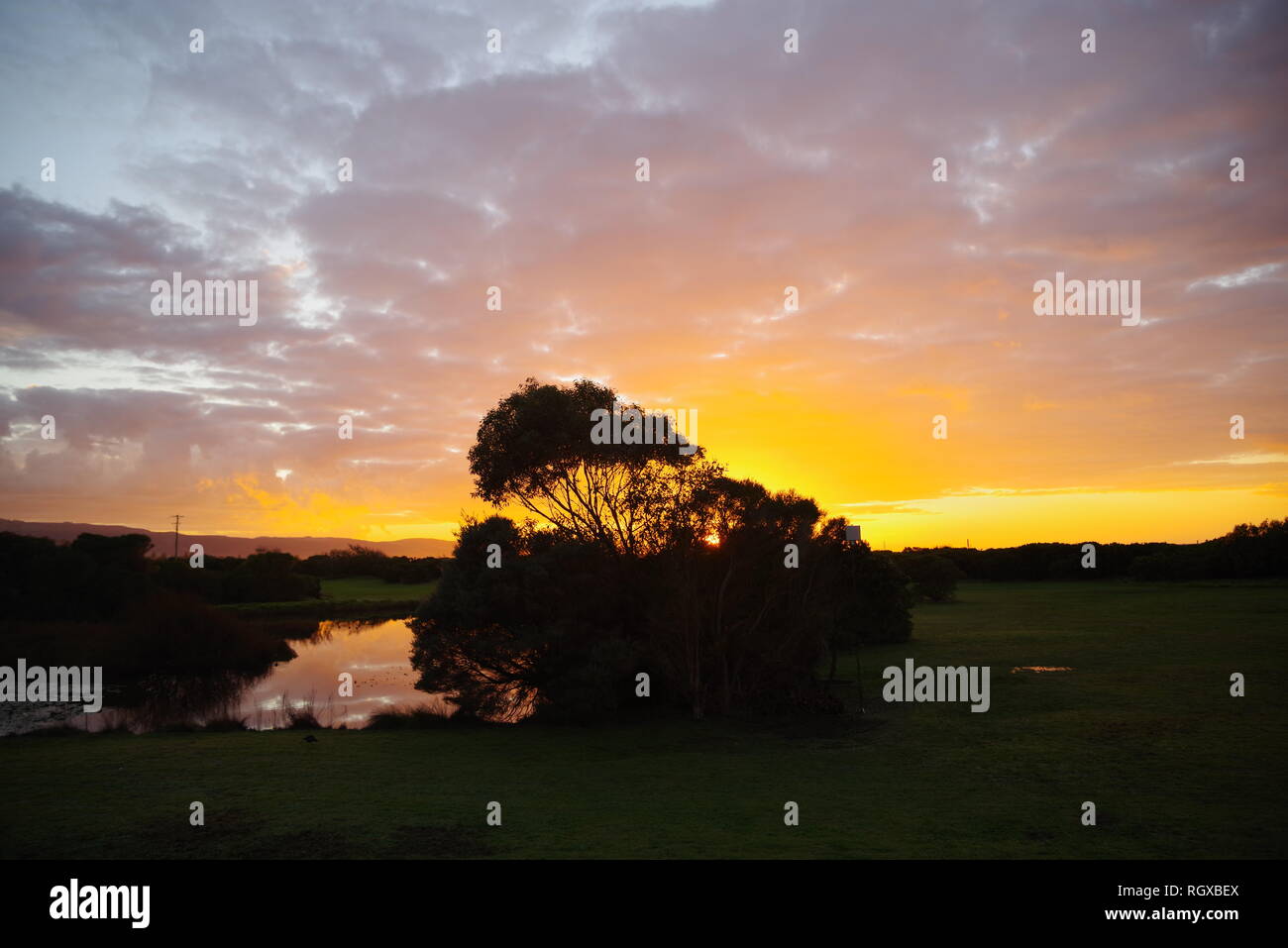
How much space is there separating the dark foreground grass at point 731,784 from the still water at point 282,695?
548cm

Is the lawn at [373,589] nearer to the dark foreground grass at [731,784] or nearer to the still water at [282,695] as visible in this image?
the still water at [282,695]

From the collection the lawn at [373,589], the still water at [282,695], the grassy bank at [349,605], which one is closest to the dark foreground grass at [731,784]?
the still water at [282,695]

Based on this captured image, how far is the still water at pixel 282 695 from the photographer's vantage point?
25484mm

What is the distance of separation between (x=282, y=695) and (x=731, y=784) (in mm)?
24368

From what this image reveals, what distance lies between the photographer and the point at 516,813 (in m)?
12.3

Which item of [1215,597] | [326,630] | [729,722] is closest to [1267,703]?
[729,722]

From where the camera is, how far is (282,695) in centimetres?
3153

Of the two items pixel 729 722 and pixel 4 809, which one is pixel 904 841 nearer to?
pixel 729 722

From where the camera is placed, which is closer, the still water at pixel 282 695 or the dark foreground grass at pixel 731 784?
the dark foreground grass at pixel 731 784

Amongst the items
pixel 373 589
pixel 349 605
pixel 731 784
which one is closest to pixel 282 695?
pixel 731 784

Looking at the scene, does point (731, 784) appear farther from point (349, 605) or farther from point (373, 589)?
point (373, 589)

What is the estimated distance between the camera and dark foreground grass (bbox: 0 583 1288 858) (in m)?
10.3

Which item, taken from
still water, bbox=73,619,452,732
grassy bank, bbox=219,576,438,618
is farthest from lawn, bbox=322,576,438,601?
still water, bbox=73,619,452,732
